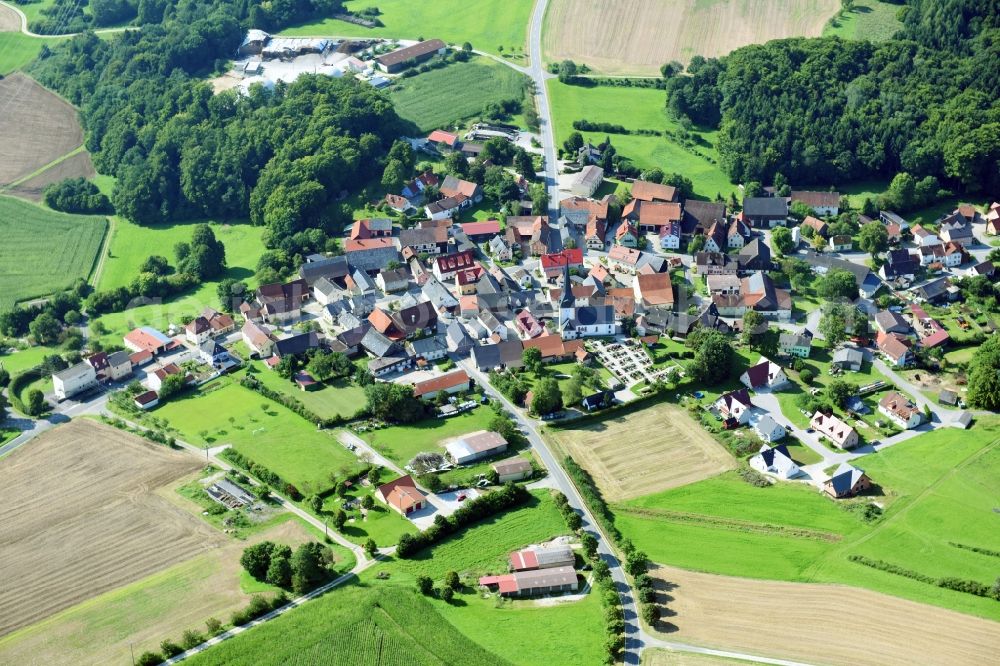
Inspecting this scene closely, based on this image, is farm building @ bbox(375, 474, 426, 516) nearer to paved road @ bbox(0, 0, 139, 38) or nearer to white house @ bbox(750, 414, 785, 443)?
white house @ bbox(750, 414, 785, 443)

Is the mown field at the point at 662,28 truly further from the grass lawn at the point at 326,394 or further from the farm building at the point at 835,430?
the farm building at the point at 835,430

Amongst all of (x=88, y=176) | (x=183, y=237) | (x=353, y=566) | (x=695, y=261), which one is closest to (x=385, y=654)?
(x=353, y=566)

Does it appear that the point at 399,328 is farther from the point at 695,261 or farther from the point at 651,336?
the point at 695,261

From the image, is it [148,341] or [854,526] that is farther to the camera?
[148,341]

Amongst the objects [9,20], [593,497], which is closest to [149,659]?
[593,497]

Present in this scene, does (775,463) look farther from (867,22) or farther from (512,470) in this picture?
(867,22)

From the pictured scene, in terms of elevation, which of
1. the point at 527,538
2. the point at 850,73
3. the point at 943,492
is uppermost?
the point at 850,73

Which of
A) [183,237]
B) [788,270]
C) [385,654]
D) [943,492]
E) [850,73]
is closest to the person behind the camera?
[385,654]
